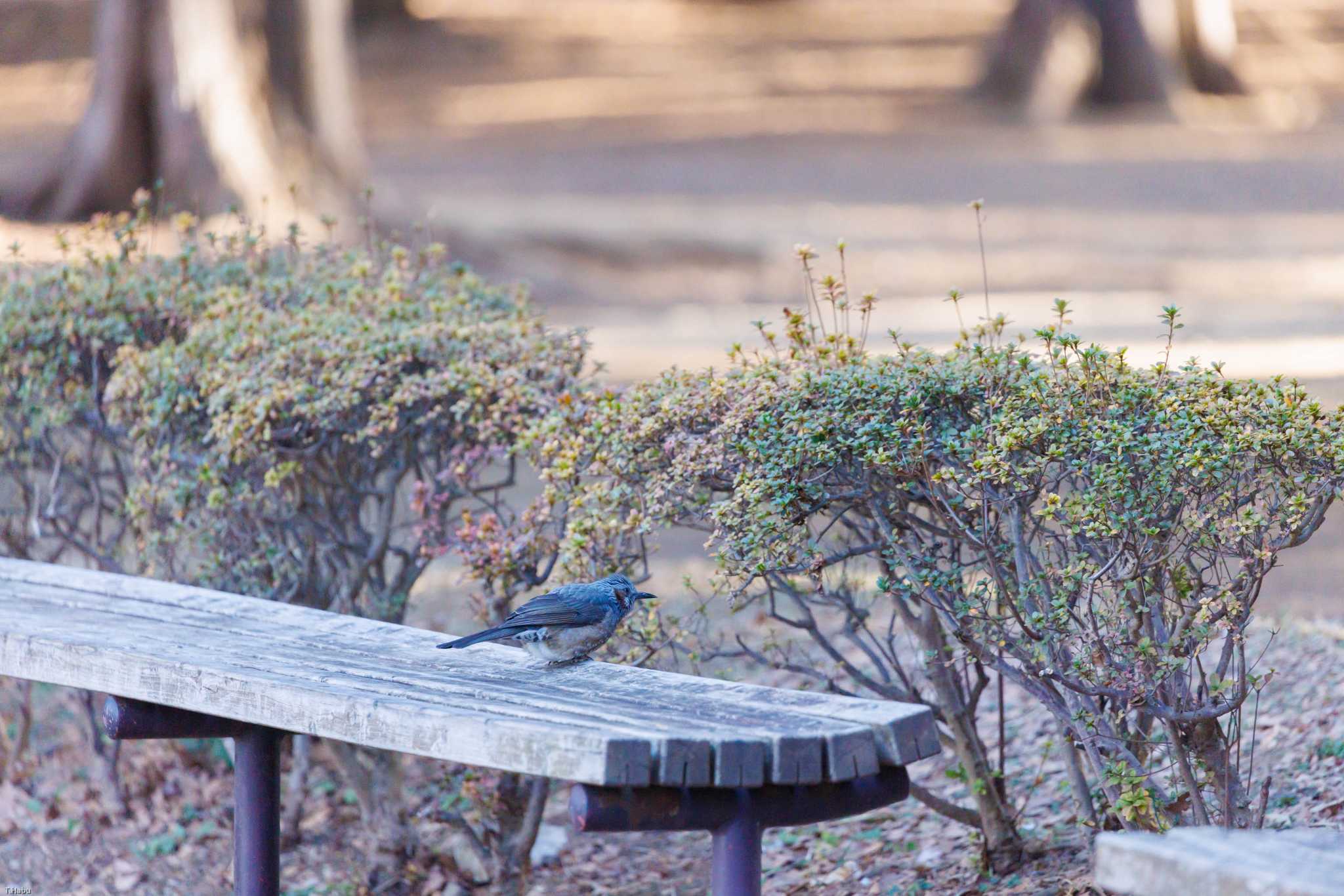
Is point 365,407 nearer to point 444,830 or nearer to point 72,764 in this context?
point 444,830

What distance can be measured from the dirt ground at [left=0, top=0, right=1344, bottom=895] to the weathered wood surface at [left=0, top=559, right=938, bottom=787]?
1.38 meters

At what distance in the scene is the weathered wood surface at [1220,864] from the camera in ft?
7.96

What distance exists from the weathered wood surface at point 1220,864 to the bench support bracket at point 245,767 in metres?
2.18

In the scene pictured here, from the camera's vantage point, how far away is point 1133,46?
83.3 ft

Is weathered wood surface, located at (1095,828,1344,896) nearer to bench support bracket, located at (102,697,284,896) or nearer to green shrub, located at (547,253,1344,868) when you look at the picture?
green shrub, located at (547,253,1344,868)

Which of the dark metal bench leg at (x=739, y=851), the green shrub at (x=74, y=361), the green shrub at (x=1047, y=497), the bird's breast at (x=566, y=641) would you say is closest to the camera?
the dark metal bench leg at (x=739, y=851)

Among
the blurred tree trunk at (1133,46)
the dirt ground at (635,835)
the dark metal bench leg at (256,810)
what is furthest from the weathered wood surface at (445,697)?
the blurred tree trunk at (1133,46)

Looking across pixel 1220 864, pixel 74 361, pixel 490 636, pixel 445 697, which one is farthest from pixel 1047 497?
pixel 74 361

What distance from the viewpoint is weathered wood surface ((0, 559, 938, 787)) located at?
9.49 feet

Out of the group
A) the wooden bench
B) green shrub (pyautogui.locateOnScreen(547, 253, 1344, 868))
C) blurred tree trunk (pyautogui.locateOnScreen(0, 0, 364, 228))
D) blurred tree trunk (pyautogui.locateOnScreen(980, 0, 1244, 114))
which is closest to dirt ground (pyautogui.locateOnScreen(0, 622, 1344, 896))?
green shrub (pyautogui.locateOnScreen(547, 253, 1344, 868))

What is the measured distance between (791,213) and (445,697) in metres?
17.4

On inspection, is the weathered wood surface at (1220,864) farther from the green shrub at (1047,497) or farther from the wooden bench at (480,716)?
the green shrub at (1047,497)

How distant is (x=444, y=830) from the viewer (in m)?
5.30

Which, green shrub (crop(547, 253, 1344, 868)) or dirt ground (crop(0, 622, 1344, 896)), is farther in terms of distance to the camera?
dirt ground (crop(0, 622, 1344, 896))
